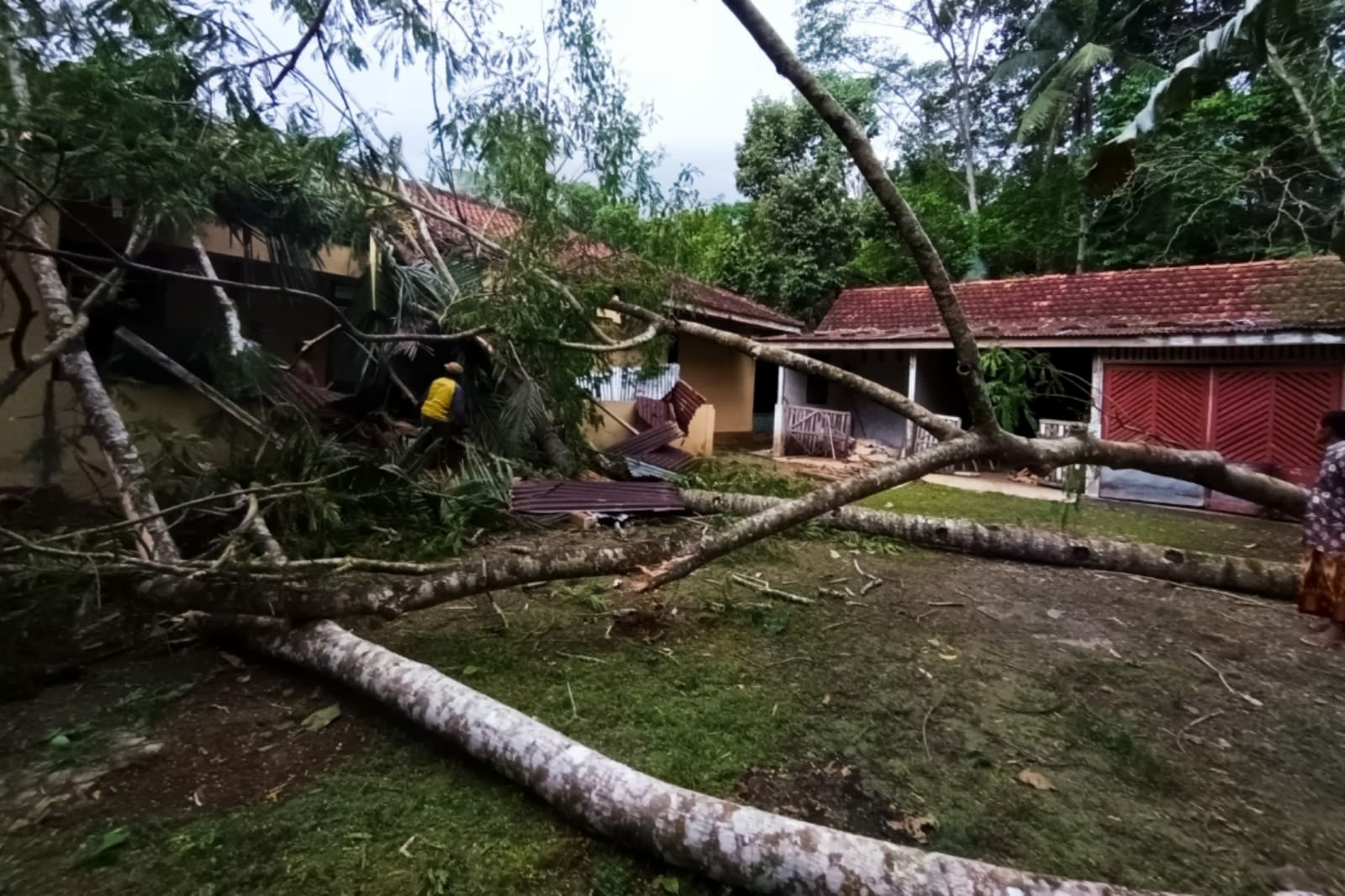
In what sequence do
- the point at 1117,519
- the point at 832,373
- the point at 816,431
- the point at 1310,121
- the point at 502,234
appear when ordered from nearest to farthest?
the point at 832,373
the point at 502,234
the point at 1117,519
the point at 1310,121
the point at 816,431

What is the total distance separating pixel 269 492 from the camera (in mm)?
4582

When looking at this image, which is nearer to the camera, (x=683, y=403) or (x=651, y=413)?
(x=651, y=413)

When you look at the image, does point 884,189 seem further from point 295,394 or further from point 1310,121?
point 1310,121

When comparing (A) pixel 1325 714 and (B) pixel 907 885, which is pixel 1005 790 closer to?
(B) pixel 907 885

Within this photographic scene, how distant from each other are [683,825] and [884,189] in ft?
9.04

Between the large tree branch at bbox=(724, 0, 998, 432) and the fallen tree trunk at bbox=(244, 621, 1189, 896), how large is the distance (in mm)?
2183

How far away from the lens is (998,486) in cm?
1091

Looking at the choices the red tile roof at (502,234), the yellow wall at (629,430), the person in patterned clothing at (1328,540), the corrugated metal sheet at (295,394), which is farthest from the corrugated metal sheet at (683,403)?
the person in patterned clothing at (1328,540)

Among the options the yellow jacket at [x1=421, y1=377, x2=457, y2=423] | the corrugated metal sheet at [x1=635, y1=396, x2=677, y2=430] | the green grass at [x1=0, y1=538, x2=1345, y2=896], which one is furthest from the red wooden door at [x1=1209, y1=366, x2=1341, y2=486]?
the yellow jacket at [x1=421, y1=377, x2=457, y2=423]

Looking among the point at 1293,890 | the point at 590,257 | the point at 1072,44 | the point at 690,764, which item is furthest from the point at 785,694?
the point at 1072,44

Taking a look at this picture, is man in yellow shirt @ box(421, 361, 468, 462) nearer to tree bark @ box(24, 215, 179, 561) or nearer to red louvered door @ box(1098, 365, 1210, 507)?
tree bark @ box(24, 215, 179, 561)

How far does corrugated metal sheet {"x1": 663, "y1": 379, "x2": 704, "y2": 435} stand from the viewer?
10820 mm

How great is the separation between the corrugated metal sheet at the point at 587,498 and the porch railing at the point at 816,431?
6.78m

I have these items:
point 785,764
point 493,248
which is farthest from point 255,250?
point 785,764
